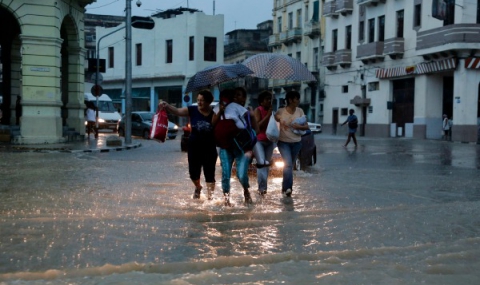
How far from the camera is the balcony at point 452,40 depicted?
33844 mm

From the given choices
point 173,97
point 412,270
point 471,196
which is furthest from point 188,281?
point 173,97

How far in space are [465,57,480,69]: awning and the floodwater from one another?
2417cm

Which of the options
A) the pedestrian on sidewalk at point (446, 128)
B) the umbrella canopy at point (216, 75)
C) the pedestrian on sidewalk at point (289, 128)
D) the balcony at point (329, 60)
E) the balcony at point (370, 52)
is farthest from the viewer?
the balcony at point (329, 60)

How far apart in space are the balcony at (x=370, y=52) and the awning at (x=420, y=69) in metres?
0.90

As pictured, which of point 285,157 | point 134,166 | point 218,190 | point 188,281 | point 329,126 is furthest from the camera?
point 329,126

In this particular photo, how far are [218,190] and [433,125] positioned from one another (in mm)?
30728

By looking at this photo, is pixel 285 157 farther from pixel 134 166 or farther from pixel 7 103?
pixel 7 103

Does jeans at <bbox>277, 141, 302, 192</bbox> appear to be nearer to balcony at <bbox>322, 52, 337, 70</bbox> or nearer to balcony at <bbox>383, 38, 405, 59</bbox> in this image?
balcony at <bbox>383, 38, 405, 59</bbox>

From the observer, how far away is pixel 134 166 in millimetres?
15203

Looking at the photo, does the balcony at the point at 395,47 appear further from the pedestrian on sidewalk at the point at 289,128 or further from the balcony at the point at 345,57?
the pedestrian on sidewalk at the point at 289,128

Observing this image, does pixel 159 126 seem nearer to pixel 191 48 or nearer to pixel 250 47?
pixel 191 48

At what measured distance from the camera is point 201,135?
8.51 m

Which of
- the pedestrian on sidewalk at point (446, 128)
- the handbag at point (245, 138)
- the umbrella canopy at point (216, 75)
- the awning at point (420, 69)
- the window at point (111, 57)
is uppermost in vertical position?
the window at point (111, 57)

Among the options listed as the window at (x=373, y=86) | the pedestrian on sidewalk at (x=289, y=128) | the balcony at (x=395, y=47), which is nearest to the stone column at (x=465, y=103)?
the balcony at (x=395, y=47)
